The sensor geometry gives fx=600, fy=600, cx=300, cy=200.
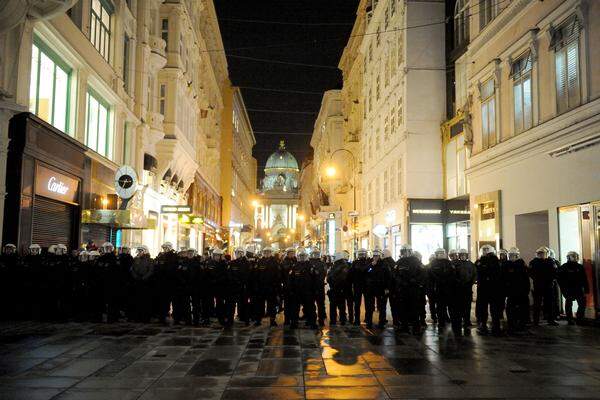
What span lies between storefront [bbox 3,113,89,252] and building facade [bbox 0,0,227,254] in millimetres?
56

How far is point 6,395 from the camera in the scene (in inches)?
300

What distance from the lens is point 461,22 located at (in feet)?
93.7

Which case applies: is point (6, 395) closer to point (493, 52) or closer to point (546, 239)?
point (546, 239)

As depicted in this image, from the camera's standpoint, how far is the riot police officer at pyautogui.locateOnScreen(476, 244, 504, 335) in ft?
46.4

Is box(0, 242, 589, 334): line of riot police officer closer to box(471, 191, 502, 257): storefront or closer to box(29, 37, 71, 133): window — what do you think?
box(29, 37, 71, 133): window

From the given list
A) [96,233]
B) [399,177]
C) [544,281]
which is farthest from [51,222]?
[399,177]

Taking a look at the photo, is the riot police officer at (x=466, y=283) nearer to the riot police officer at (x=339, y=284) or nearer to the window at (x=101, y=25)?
the riot police officer at (x=339, y=284)

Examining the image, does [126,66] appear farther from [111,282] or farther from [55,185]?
[111,282]

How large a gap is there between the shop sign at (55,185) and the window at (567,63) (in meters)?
14.9

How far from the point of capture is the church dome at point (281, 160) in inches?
6772

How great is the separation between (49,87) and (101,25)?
5495mm

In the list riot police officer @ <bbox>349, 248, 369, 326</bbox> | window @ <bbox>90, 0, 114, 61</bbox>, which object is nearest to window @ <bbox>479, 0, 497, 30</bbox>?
riot police officer @ <bbox>349, 248, 369, 326</bbox>

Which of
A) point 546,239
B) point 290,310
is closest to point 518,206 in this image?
point 546,239

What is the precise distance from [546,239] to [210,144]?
3562 centimetres
